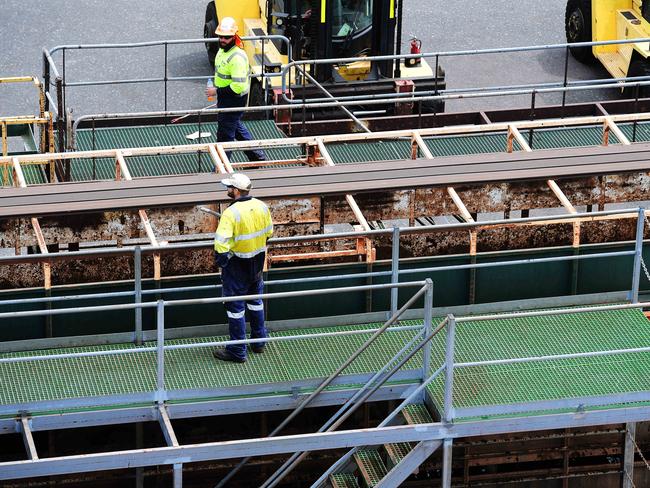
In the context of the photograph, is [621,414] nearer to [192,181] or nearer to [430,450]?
[430,450]

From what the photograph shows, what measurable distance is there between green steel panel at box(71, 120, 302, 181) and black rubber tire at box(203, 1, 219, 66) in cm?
720

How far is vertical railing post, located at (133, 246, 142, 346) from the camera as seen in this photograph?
15.4 m

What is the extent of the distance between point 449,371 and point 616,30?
14.6 metres

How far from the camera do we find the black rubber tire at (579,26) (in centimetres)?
2873

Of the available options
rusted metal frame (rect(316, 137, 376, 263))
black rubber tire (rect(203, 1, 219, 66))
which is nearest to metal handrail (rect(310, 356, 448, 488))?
rusted metal frame (rect(316, 137, 376, 263))

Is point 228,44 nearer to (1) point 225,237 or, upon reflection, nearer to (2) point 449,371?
(1) point 225,237

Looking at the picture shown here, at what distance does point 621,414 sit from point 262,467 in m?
3.71

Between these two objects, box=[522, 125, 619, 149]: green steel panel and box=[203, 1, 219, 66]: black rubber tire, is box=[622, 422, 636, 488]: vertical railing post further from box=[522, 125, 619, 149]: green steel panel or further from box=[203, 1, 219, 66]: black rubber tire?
box=[203, 1, 219, 66]: black rubber tire

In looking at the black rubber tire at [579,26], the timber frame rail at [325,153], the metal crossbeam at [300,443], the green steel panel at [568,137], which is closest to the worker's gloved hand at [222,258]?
the timber frame rail at [325,153]

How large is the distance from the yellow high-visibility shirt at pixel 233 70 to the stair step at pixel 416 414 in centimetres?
538

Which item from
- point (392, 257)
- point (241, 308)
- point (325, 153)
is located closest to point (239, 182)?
point (241, 308)

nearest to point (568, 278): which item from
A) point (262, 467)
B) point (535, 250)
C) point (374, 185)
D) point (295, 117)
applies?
point (535, 250)

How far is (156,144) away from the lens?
2055cm

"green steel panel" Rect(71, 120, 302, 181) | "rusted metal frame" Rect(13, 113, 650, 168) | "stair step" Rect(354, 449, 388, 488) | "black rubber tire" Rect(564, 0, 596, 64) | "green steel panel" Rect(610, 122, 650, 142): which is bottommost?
"stair step" Rect(354, 449, 388, 488)
